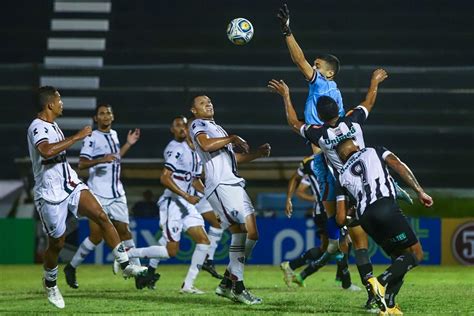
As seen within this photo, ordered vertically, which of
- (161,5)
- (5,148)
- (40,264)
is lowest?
(40,264)

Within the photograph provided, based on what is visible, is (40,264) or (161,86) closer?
(40,264)

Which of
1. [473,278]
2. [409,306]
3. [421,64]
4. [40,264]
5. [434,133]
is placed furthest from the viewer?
[421,64]

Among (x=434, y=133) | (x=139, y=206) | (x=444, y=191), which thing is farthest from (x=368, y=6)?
(x=139, y=206)

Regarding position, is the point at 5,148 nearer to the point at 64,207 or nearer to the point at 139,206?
the point at 139,206

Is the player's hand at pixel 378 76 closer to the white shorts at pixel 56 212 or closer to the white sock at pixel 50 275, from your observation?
the white shorts at pixel 56 212

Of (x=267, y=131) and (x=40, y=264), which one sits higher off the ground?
(x=267, y=131)

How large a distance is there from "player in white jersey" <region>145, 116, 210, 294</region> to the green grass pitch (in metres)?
0.55

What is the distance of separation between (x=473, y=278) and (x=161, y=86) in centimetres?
926

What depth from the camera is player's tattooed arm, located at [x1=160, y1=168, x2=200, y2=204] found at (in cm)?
1283

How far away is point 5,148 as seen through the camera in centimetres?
2122

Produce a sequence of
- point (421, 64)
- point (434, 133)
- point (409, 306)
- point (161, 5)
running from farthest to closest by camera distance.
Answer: point (161, 5), point (421, 64), point (434, 133), point (409, 306)

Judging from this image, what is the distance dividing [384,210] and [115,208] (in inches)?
217

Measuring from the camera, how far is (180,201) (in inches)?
526

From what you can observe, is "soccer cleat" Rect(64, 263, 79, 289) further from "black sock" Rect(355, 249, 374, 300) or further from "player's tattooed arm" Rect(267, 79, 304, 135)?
"black sock" Rect(355, 249, 374, 300)
